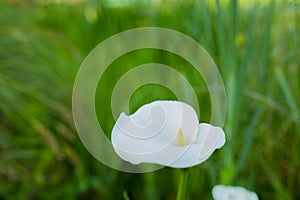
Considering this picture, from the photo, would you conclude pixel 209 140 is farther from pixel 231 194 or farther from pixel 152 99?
pixel 152 99

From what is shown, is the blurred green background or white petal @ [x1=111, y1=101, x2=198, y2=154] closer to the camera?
white petal @ [x1=111, y1=101, x2=198, y2=154]

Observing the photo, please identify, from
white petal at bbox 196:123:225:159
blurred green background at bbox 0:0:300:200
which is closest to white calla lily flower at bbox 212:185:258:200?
white petal at bbox 196:123:225:159

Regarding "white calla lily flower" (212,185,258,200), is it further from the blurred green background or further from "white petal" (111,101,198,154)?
the blurred green background

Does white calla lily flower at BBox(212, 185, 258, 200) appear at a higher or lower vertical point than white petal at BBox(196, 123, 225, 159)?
lower

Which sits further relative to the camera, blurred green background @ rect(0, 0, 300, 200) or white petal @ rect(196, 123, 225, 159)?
blurred green background @ rect(0, 0, 300, 200)

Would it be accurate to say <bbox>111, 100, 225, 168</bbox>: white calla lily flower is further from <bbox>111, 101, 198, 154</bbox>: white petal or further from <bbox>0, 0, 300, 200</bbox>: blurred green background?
<bbox>0, 0, 300, 200</bbox>: blurred green background

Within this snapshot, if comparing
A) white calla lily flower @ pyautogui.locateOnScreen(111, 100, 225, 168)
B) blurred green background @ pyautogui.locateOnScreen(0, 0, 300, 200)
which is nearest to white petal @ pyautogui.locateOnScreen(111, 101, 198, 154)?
white calla lily flower @ pyautogui.locateOnScreen(111, 100, 225, 168)

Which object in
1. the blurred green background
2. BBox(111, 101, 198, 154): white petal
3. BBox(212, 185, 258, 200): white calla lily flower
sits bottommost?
the blurred green background

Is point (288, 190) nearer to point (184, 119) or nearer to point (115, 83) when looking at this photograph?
point (115, 83)

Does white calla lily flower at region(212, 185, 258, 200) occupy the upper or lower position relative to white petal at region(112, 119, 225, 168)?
lower
